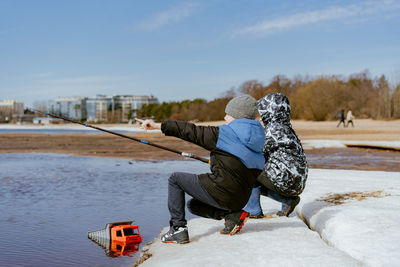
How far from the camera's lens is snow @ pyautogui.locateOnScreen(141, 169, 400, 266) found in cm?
353

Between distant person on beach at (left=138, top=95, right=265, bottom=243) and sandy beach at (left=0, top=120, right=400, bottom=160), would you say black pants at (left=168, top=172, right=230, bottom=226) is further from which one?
sandy beach at (left=0, top=120, right=400, bottom=160)

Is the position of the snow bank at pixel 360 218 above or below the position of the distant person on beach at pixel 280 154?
below

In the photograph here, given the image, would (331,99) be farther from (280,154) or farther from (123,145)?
(280,154)

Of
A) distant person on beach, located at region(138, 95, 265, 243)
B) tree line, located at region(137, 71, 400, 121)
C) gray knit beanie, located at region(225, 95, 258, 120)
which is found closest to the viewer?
distant person on beach, located at region(138, 95, 265, 243)

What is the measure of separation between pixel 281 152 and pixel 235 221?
35.1 inches

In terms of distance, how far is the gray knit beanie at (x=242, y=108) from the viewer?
12.7 feet

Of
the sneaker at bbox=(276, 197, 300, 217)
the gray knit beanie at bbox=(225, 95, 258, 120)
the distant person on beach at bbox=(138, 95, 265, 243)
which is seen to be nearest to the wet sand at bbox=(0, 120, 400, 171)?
the sneaker at bbox=(276, 197, 300, 217)

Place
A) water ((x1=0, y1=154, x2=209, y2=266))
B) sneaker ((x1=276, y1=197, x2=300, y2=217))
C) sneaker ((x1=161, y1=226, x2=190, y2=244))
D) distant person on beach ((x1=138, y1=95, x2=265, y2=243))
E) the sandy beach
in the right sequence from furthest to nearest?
the sandy beach → sneaker ((x1=276, y1=197, x2=300, y2=217)) → water ((x1=0, y1=154, x2=209, y2=266)) → sneaker ((x1=161, y1=226, x2=190, y2=244)) → distant person on beach ((x1=138, y1=95, x2=265, y2=243))

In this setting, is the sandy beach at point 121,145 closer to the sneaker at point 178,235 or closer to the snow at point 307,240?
the snow at point 307,240

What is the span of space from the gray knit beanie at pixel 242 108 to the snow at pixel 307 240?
115 centimetres

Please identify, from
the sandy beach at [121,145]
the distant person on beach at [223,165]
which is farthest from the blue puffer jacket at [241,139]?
the sandy beach at [121,145]

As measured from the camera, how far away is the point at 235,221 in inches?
164

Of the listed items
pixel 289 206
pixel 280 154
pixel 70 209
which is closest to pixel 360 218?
pixel 289 206

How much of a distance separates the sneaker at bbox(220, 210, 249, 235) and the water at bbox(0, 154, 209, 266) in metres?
0.93
